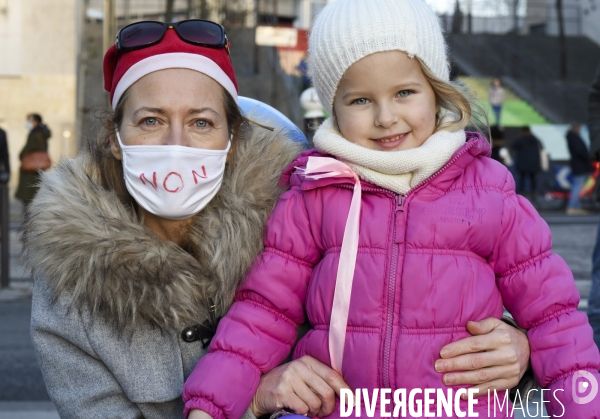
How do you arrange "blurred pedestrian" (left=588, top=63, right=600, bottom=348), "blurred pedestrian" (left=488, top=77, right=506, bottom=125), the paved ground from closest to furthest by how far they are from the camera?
"blurred pedestrian" (left=588, top=63, right=600, bottom=348)
the paved ground
"blurred pedestrian" (left=488, top=77, right=506, bottom=125)

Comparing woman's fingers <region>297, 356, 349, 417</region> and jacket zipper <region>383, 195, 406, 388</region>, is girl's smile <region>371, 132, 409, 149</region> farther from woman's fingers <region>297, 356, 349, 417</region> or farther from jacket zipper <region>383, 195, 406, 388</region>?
woman's fingers <region>297, 356, 349, 417</region>

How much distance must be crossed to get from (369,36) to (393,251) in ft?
2.14

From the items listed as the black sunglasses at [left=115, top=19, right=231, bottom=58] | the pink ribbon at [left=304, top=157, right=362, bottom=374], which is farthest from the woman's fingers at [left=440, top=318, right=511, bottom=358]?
the black sunglasses at [left=115, top=19, right=231, bottom=58]

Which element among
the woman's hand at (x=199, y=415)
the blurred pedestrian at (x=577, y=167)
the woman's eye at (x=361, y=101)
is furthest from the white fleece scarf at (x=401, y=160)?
the blurred pedestrian at (x=577, y=167)

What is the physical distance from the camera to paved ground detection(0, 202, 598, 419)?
4750mm

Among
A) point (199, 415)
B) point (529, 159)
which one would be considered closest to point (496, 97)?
point (529, 159)

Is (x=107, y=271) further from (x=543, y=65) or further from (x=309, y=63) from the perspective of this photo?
(x=543, y=65)

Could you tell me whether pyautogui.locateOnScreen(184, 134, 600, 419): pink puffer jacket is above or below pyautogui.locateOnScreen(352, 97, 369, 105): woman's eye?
below

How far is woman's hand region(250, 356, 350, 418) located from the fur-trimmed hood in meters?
0.30

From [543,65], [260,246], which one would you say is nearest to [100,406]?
[260,246]

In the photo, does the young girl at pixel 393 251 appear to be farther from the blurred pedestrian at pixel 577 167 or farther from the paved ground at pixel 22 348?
the blurred pedestrian at pixel 577 167

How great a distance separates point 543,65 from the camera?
1097 inches

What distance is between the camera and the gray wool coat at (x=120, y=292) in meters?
2.46

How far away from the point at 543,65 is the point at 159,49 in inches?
1064
